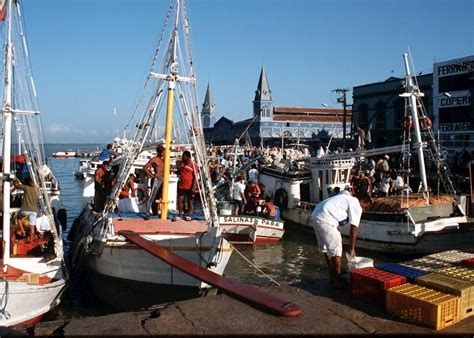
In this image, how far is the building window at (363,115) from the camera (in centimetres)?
4782

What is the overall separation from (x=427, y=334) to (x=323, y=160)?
17264 millimetres

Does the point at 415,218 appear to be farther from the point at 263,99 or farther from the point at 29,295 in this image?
the point at 263,99

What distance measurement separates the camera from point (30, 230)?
1214 centimetres

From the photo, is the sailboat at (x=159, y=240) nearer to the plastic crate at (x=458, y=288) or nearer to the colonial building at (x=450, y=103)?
the plastic crate at (x=458, y=288)

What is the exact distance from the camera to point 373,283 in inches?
261

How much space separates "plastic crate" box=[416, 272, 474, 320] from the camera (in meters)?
5.98

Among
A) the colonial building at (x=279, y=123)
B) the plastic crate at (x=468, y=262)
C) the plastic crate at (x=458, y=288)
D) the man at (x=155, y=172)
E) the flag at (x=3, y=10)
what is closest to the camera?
the plastic crate at (x=458, y=288)

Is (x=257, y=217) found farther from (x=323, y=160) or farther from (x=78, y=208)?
(x=78, y=208)

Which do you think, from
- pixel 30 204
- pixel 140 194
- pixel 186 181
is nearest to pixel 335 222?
pixel 186 181

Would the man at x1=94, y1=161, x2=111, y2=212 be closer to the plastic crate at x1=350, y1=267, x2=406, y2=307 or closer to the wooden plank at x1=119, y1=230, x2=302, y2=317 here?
the wooden plank at x1=119, y1=230, x2=302, y2=317

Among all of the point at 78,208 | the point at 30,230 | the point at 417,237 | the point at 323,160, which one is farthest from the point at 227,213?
the point at 78,208

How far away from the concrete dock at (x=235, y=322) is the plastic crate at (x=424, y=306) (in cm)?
10

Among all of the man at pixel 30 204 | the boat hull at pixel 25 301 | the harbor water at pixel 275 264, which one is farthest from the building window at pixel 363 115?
the boat hull at pixel 25 301

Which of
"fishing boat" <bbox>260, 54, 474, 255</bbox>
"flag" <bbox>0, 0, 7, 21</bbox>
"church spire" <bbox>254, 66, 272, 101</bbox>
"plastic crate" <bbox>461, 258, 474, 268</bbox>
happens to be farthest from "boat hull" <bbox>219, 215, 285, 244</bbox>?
"church spire" <bbox>254, 66, 272, 101</bbox>
